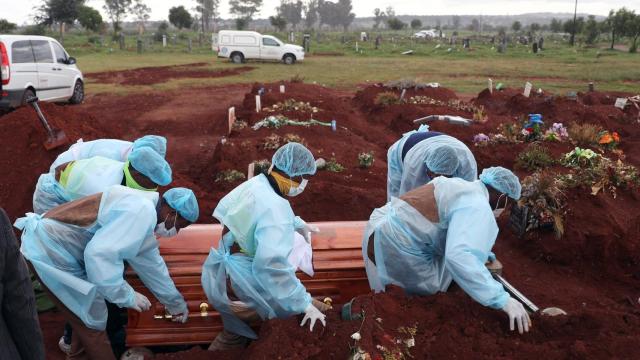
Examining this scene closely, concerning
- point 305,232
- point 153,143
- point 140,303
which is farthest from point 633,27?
point 140,303

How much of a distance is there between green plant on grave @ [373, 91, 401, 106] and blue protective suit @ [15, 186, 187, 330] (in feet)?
33.0

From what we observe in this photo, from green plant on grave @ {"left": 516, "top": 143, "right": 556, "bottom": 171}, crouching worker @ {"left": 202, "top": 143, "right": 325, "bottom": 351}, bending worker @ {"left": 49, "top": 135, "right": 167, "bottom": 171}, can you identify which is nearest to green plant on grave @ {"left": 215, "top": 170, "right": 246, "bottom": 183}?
bending worker @ {"left": 49, "top": 135, "right": 167, "bottom": 171}

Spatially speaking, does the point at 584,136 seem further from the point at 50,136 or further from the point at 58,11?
the point at 58,11

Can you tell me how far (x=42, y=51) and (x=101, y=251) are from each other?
1004 centimetres

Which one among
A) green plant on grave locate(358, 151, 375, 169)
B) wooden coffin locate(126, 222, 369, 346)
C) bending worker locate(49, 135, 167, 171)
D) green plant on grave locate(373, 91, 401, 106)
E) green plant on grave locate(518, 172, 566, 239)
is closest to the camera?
wooden coffin locate(126, 222, 369, 346)

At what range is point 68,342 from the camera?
155 inches

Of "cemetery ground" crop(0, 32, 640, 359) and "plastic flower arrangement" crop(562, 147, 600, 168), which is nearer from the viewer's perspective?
"cemetery ground" crop(0, 32, 640, 359)

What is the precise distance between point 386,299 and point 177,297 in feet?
4.64

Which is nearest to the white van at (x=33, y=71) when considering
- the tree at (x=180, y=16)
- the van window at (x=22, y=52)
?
the van window at (x=22, y=52)

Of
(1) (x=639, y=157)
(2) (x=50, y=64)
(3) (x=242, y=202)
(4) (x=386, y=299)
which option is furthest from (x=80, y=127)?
(1) (x=639, y=157)

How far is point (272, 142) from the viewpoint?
8.55 m

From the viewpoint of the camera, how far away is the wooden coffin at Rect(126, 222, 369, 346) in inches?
145

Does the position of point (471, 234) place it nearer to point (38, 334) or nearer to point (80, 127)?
point (38, 334)

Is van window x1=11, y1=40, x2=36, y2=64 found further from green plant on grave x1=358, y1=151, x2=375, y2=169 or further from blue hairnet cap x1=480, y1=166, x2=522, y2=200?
blue hairnet cap x1=480, y1=166, x2=522, y2=200
